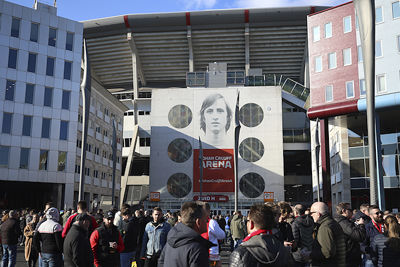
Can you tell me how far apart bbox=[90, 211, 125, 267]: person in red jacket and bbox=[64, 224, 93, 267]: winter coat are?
37.3 inches

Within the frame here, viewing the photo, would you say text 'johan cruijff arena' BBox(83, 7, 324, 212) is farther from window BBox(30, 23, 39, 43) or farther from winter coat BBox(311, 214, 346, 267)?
winter coat BBox(311, 214, 346, 267)

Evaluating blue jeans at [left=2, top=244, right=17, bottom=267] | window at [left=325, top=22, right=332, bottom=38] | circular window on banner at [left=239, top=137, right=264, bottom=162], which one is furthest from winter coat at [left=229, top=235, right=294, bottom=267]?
circular window on banner at [left=239, top=137, right=264, bottom=162]

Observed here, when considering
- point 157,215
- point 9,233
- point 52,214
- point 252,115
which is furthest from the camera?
point 252,115

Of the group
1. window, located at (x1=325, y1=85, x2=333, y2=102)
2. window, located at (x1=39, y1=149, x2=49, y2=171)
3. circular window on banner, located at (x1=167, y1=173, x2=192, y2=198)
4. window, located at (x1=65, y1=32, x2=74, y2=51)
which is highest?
window, located at (x1=65, y1=32, x2=74, y2=51)

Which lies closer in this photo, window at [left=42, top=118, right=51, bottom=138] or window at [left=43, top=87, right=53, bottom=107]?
window at [left=42, top=118, right=51, bottom=138]

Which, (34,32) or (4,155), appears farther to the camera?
(34,32)

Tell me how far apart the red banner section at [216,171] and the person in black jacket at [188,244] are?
1974 inches

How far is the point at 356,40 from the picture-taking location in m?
29.8

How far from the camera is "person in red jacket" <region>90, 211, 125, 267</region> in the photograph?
24.1 feet

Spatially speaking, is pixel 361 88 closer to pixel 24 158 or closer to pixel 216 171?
pixel 216 171

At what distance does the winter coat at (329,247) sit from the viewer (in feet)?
17.1

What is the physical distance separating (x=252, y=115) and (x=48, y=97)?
2733 cm

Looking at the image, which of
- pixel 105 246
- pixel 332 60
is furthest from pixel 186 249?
pixel 332 60

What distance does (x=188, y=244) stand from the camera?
387 centimetres
